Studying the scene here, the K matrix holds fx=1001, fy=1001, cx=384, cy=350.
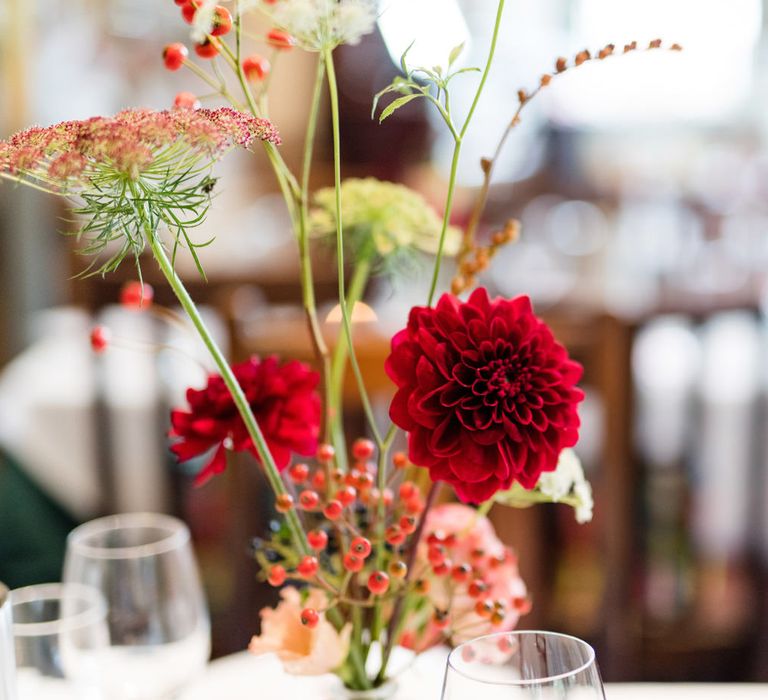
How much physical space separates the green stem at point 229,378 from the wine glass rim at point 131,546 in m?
0.19

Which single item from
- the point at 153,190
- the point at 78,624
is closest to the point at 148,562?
the point at 78,624

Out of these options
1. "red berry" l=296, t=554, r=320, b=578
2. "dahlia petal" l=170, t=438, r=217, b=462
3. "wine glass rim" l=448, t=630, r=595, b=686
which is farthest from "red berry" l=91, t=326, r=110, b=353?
"wine glass rim" l=448, t=630, r=595, b=686

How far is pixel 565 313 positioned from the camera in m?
1.82

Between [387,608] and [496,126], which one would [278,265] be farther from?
[387,608]

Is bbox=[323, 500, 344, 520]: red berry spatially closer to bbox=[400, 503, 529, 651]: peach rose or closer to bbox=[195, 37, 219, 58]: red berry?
bbox=[400, 503, 529, 651]: peach rose

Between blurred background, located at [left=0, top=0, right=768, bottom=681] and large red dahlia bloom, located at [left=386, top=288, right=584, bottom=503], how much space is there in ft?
0.46

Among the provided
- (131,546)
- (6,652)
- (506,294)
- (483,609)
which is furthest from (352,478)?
(506,294)

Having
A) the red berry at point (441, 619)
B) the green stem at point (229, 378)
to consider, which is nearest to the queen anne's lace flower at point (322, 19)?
the green stem at point (229, 378)


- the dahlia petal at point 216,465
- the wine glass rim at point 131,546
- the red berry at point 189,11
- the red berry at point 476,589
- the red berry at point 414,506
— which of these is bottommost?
the wine glass rim at point 131,546

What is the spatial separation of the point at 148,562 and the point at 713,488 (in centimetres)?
146

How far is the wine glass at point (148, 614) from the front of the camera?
76 centimetres

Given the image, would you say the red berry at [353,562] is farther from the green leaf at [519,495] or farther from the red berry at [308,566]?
the green leaf at [519,495]

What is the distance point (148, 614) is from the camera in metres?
0.77

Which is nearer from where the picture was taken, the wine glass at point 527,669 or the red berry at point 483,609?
the wine glass at point 527,669
